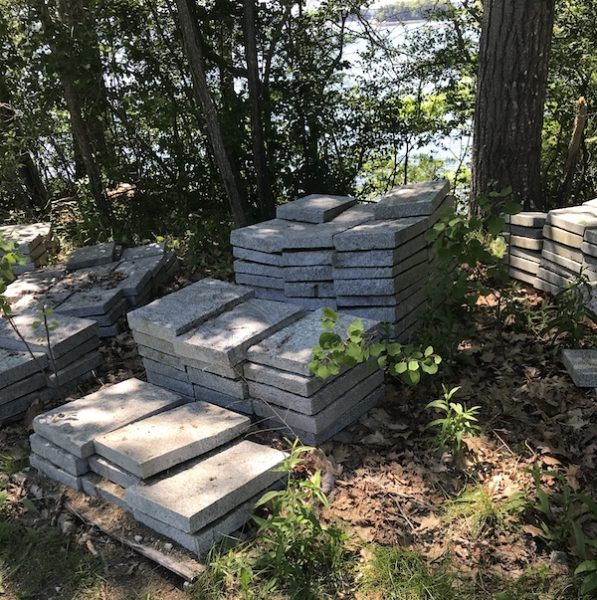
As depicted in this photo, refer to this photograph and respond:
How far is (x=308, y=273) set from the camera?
476 centimetres

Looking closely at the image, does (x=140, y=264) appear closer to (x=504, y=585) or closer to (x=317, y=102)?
(x=317, y=102)

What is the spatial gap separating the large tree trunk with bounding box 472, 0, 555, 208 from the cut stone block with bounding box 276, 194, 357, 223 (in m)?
1.36

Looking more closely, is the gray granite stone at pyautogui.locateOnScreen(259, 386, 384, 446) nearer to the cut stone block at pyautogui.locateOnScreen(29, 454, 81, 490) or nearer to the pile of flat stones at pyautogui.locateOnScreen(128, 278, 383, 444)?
the pile of flat stones at pyautogui.locateOnScreen(128, 278, 383, 444)

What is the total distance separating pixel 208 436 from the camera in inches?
140

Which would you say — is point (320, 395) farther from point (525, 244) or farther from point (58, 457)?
point (525, 244)

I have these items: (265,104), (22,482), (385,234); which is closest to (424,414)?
(385,234)

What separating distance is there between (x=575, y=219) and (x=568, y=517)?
8.82 feet

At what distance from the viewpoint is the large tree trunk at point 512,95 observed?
Result: 216 inches

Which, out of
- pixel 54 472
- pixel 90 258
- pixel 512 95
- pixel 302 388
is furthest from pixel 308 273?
pixel 90 258

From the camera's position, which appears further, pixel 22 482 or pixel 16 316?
pixel 16 316

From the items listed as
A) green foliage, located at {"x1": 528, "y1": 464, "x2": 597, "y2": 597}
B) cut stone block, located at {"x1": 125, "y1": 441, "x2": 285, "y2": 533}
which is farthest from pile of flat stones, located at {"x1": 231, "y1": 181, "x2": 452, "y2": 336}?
green foliage, located at {"x1": 528, "y1": 464, "x2": 597, "y2": 597}

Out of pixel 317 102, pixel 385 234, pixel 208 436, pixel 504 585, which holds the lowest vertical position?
pixel 504 585

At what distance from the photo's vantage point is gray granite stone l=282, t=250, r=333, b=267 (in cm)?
466

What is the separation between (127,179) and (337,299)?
5158 mm
